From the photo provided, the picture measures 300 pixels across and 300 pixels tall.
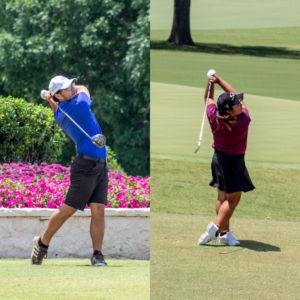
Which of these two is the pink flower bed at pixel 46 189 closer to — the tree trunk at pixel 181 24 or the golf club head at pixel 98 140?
the golf club head at pixel 98 140

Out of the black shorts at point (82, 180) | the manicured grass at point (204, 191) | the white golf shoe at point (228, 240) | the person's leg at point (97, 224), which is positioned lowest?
the person's leg at point (97, 224)

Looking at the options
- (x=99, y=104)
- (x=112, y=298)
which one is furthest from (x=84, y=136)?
(x=99, y=104)

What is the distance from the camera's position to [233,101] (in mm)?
3578

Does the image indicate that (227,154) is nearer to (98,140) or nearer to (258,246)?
(258,246)

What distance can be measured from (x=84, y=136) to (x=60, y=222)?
Result: 2.38 feet

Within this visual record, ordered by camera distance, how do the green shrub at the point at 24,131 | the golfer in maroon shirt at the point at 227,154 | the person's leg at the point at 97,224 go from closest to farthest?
the golfer in maroon shirt at the point at 227,154
the person's leg at the point at 97,224
the green shrub at the point at 24,131

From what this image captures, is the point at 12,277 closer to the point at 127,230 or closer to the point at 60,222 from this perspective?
the point at 60,222

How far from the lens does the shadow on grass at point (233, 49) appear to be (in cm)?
366

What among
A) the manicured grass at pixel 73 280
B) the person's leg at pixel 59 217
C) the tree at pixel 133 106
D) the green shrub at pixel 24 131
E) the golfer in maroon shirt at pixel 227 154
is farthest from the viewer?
the tree at pixel 133 106

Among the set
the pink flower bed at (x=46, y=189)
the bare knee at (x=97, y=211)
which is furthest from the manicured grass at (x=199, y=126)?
the pink flower bed at (x=46, y=189)

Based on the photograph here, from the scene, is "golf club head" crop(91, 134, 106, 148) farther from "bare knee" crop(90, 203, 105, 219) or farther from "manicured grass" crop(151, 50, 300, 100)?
"manicured grass" crop(151, 50, 300, 100)

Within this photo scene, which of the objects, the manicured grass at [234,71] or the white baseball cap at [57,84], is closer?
the manicured grass at [234,71]

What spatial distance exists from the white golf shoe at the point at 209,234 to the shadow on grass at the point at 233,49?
0.77 m

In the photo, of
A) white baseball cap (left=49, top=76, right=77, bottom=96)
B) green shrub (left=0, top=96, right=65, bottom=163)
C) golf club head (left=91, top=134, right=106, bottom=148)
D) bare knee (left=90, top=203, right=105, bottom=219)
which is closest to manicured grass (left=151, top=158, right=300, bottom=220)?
golf club head (left=91, top=134, right=106, bottom=148)
